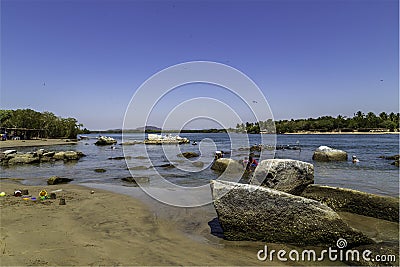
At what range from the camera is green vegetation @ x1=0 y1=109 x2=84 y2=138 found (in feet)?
214

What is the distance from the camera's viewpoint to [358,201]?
8.02m

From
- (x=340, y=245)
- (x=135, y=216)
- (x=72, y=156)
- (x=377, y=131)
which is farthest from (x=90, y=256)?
(x=377, y=131)

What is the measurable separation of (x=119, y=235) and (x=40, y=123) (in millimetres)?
75264

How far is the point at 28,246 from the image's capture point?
17.3ft

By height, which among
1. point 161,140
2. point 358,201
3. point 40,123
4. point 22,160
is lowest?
point 22,160

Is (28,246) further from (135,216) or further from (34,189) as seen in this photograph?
(34,189)

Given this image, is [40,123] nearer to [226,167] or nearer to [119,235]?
[226,167]

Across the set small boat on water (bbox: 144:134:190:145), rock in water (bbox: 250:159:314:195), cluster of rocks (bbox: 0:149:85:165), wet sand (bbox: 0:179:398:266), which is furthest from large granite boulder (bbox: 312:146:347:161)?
small boat on water (bbox: 144:134:190:145)

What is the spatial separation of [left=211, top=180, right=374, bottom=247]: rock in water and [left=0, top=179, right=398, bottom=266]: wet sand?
29 centimetres

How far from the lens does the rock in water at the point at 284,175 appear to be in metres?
8.67

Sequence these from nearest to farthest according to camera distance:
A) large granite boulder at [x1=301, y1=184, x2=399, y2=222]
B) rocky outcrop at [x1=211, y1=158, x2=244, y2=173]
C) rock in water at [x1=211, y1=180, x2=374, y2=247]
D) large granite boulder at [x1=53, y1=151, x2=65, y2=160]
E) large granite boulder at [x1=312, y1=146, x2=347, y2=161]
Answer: rock in water at [x1=211, y1=180, x2=374, y2=247], large granite boulder at [x1=301, y1=184, x2=399, y2=222], rocky outcrop at [x1=211, y1=158, x2=244, y2=173], large granite boulder at [x1=312, y1=146, x2=347, y2=161], large granite boulder at [x1=53, y1=151, x2=65, y2=160]

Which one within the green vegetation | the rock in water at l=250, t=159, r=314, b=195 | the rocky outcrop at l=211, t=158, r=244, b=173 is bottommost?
the rocky outcrop at l=211, t=158, r=244, b=173

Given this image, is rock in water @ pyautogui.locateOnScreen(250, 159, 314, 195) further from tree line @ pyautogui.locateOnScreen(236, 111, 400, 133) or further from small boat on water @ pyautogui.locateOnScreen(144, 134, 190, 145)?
tree line @ pyautogui.locateOnScreen(236, 111, 400, 133)

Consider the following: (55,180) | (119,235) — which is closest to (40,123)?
(55,180)
